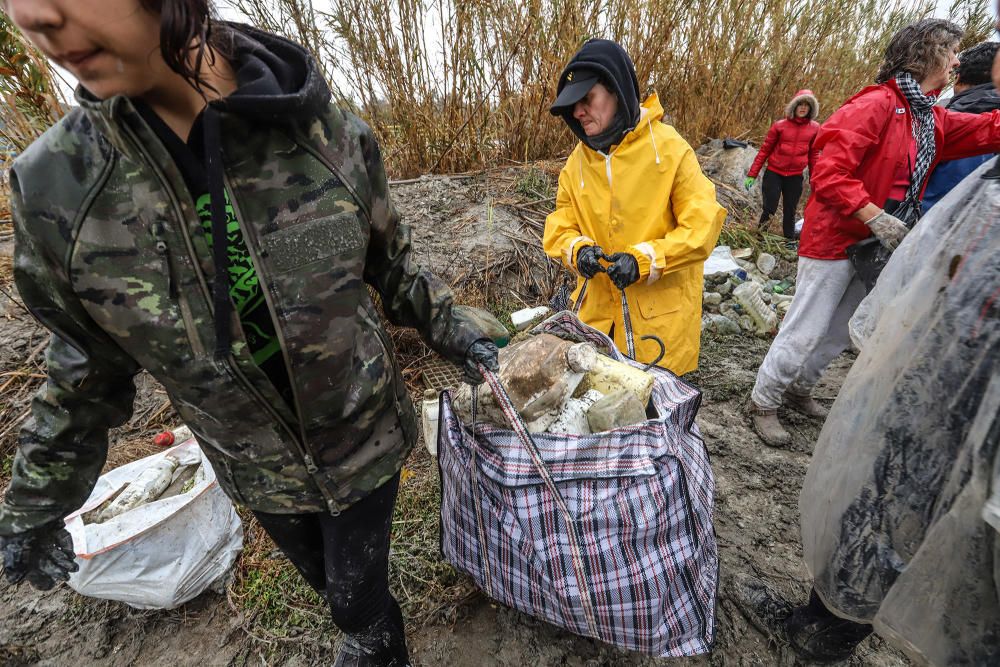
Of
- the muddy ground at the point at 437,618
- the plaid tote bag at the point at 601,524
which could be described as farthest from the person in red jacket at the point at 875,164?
the plaid tote bag at the point at 601,524

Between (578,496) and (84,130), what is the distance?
53.1 inches

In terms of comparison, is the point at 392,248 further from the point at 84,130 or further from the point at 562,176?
the point at 562,176

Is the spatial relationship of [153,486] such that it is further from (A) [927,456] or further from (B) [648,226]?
(A) [927,456]

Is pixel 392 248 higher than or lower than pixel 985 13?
lower

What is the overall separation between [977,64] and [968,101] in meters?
0.37

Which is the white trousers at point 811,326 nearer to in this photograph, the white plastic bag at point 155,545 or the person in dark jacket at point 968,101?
the person in dark jacket at point 968,101

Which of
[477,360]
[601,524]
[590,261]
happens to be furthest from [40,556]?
[590,261]

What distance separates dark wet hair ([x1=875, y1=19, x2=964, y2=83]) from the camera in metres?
2.05

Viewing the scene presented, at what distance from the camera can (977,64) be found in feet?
8.82

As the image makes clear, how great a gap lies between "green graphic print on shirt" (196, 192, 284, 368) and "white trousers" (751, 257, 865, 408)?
8.40 ft

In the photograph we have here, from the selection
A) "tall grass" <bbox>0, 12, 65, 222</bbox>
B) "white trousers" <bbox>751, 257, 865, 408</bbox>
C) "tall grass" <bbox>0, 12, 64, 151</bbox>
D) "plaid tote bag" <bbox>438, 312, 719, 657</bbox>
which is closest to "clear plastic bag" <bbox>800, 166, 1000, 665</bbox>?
"plaid tote bag" <bbox>438, 312, 719, 657</bbox>

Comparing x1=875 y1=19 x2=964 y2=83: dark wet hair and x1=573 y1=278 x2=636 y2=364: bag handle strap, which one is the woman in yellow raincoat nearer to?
x1=573 y1=278 x2=636 y2=364: bag handle strap

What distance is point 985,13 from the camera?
6.39 meters

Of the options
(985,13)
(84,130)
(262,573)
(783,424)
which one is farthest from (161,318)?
(985,13)
